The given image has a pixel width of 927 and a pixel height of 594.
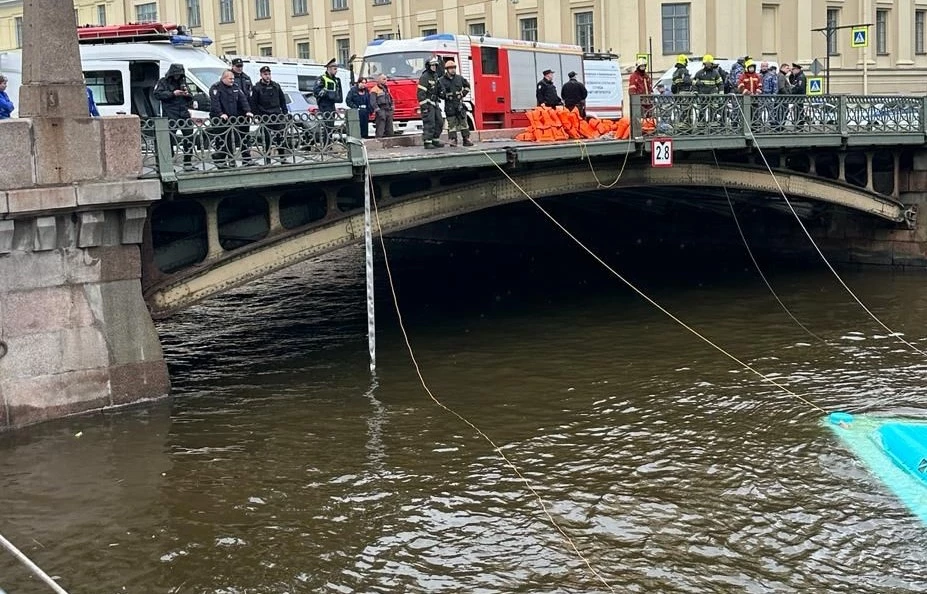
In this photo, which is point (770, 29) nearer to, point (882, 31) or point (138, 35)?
point (882, 31)

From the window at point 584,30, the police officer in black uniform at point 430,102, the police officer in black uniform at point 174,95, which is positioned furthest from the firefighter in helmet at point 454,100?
the window at point 584,30

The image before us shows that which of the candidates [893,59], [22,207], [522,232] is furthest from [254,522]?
[893,59]

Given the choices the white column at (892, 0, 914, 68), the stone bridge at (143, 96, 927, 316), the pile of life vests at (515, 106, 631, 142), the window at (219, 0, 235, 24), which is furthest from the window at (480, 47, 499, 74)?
the window at (219, 0, 235, 24)

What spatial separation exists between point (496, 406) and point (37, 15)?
7419mm

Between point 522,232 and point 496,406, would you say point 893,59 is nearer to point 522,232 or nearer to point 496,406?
point 522,232

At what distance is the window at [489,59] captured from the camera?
94.7 feet

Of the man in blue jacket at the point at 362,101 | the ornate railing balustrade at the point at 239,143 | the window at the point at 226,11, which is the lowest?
the ornate railing balustrade at the point at 239,143

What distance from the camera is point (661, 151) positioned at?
2122 cm

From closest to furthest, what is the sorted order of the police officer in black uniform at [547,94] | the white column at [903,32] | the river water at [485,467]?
the river water at [485,467] → the police officer in black uniform at [547,94] → the white column at [903,32]

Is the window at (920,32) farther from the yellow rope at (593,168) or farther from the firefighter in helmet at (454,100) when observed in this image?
the firefighter in helmet at (454,100)

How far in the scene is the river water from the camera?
10.6m

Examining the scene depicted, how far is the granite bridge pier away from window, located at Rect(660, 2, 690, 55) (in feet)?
76.9

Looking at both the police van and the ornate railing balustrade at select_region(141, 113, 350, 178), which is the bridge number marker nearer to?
the ornate railing balustrade at select_region(141, 113, 350, 178)

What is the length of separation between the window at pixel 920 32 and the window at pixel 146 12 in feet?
122
